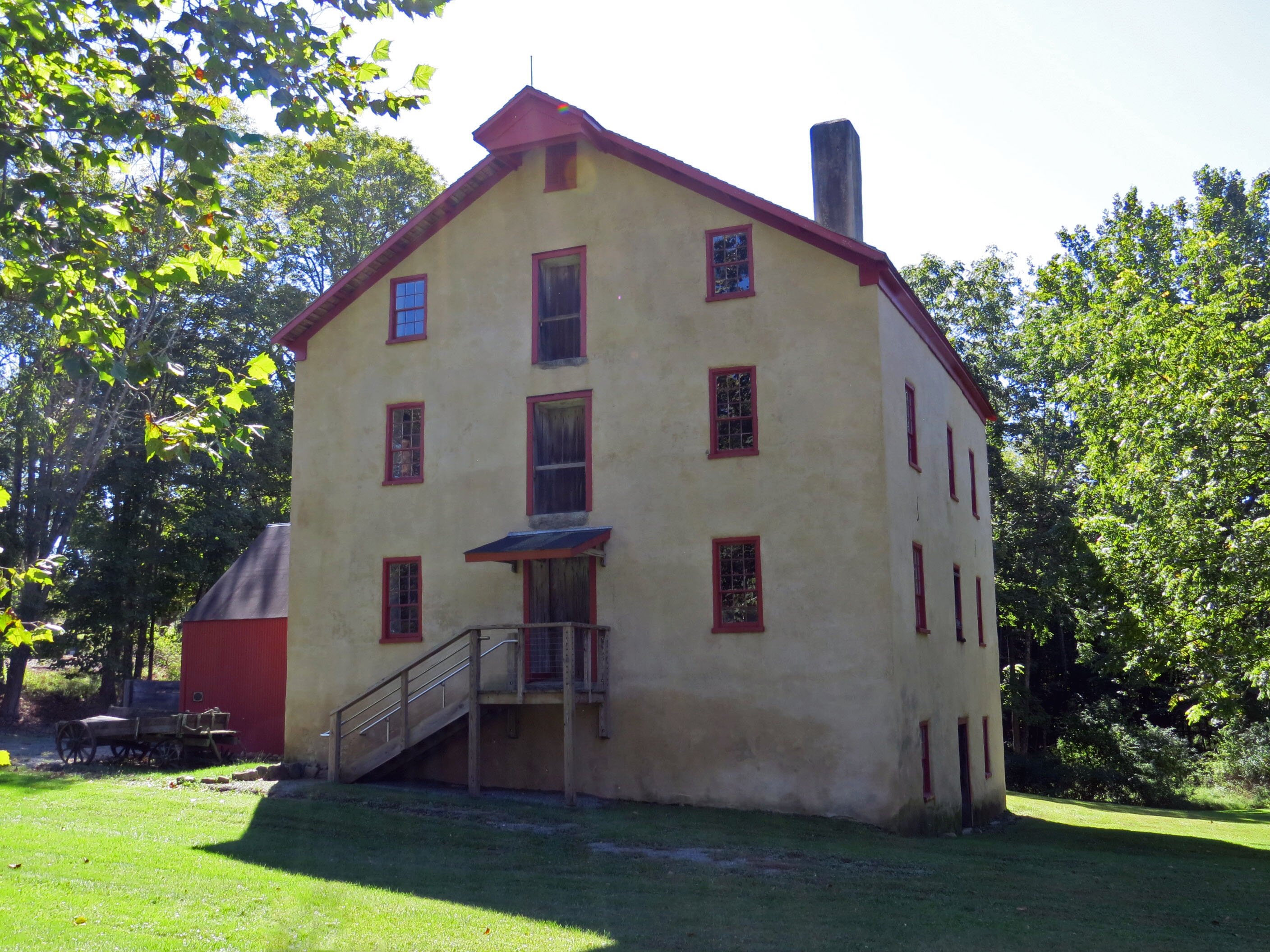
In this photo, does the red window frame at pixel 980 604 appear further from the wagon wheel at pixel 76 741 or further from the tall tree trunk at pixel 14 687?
the tall tree trunk at pixel 14 687

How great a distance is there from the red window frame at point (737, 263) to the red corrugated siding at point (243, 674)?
527 inches

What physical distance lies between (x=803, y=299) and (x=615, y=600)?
19.3 ft

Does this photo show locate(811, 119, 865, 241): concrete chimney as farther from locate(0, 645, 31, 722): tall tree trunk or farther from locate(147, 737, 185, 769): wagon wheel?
locate(0, 645, 31, 722): tall tree trunk

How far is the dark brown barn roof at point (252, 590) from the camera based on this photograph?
26.9 metres

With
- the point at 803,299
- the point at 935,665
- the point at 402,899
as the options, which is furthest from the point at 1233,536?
the point at 402,899

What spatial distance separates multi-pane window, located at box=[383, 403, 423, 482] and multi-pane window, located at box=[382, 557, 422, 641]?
158 centimetres

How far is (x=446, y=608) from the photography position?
792 inches

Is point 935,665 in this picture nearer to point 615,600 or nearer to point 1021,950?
point 615,600

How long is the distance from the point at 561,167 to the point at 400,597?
8.42 m

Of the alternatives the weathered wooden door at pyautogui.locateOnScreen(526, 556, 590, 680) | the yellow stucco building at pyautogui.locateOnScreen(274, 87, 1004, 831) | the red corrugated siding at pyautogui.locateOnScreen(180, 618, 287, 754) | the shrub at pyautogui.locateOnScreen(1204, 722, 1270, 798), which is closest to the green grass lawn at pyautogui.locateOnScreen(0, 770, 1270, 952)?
the yellow stucco building at pyautogui.locateOnScreen(274, 87, 1004, 831)

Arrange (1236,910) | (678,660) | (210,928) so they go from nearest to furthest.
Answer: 1. (210,928)
2. (1236,910)
3. (678,660)

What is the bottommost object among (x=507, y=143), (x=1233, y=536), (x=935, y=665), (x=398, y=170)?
(x=935, y=665)

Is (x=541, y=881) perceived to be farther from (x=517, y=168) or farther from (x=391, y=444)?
(x=517, y=168)

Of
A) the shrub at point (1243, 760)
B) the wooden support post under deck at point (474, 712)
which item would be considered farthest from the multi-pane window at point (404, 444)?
the shrub at point (1243, 760)
